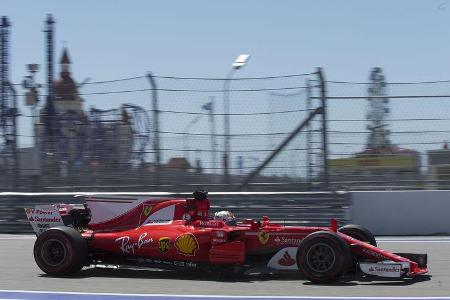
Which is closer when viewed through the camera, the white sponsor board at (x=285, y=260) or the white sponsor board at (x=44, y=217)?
the white sponsor board at (x=285, y=260)

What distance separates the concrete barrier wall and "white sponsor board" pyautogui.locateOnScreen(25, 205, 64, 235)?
5.90 meters

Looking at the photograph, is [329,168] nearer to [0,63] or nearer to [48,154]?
[48,154]

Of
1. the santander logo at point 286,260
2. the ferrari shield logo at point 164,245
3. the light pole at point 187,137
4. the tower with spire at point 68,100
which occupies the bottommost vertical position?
the santander logo at point 286,260

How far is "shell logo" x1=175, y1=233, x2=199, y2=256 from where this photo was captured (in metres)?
8.05

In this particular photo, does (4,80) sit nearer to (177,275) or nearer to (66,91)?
(66,91)

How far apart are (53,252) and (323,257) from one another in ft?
10.4

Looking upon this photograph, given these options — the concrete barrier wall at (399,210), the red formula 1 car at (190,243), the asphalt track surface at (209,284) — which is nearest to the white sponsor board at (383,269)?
the red formula 1 car at (190,243)

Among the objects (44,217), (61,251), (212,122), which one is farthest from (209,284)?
(212,122)

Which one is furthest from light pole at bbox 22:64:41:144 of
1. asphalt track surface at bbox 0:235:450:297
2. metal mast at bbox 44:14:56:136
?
asphalt track surface at bbox 0:235:450:297

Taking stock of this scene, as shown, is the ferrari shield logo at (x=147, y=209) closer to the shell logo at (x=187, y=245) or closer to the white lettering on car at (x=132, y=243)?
the white lettering on car at (x=132, y=243)

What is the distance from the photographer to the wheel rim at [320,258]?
290 inches

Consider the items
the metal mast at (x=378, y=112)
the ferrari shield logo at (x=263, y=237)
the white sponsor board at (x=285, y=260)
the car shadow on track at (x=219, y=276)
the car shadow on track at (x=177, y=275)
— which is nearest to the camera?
the car shadow on track at (x=219, y=276)

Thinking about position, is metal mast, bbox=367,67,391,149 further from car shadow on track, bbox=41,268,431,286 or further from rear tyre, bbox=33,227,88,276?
rear tyre, bbox=33,227,88,276

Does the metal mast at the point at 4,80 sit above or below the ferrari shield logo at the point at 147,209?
above
